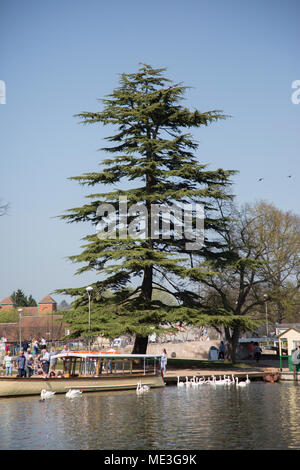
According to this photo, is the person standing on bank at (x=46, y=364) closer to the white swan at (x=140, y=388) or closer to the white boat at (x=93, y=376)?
the white boat at (x=93, y=376)

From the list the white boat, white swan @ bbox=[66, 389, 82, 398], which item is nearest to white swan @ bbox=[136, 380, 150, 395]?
the white boat

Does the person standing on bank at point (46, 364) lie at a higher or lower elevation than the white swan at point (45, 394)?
higher

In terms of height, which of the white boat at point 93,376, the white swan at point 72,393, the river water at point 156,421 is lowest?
the river water at point 156,421

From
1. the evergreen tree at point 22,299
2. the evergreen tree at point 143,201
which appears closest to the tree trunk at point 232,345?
the evergreen tree at point 143,201

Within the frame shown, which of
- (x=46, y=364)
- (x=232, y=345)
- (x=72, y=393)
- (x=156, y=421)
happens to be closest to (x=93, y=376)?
(x=72, y=393)

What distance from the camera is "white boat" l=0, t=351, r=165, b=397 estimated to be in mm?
29375

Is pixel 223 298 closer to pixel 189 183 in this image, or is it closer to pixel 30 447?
pixel 189 183

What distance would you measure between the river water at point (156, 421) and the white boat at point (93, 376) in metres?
0.73

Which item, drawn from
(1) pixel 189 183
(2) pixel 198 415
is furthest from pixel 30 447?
(1) pixel 189 183

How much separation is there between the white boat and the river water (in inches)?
28.6

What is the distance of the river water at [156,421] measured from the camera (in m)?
17.0

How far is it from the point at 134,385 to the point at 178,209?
49.4 ft

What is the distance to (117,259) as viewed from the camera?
41.0m
